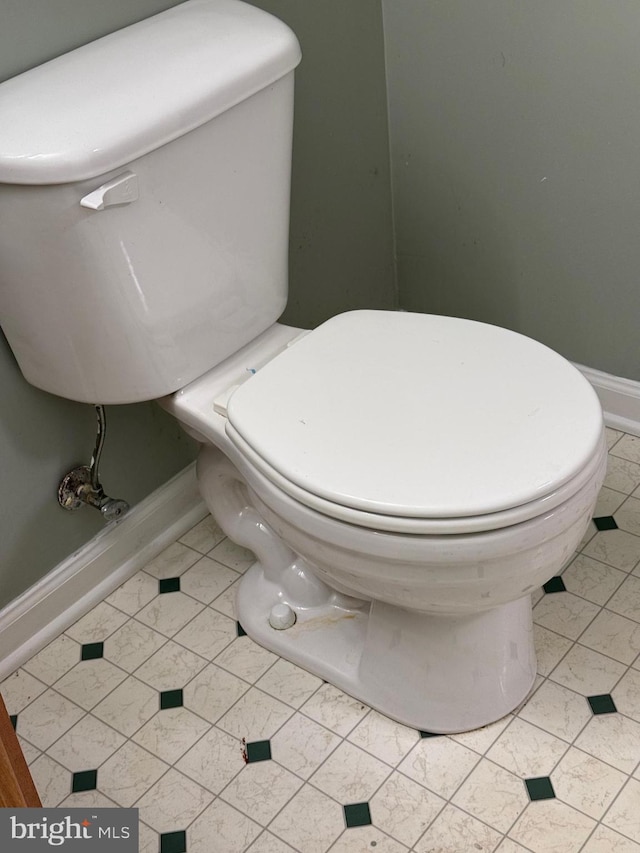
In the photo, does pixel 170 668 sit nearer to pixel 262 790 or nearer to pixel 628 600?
pixel 262 790

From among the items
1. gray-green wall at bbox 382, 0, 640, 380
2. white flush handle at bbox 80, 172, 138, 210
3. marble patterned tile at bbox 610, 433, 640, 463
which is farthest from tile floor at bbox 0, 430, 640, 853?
white flush handle at bbox 80, 172, 138, 210

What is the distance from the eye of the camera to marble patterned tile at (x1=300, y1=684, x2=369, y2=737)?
1354 mm

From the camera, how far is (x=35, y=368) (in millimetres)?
1303

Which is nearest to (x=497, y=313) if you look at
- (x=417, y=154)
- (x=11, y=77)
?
(x=417, y=154)

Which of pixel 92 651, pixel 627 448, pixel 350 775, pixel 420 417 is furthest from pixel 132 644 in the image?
pixel 627 448

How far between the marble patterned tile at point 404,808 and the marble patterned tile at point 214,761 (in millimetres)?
181

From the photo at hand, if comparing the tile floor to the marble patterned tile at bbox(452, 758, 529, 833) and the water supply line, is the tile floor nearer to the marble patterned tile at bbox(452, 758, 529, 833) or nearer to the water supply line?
the marble patterned tile at bbox(452, 758, 529, 833)

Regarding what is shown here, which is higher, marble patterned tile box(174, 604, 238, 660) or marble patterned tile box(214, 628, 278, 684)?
marble patterned tile box(214, 628, 278, 684)

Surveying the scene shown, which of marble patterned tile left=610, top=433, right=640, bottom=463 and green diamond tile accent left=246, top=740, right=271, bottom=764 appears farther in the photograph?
marble patterned tile left=610, top=433, right=640, bottom=463

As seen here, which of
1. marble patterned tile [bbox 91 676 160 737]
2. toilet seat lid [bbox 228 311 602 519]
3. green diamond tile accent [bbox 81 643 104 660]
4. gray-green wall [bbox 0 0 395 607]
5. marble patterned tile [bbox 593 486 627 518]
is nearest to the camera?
toilet seat lid [bbox 228 311 602 519]

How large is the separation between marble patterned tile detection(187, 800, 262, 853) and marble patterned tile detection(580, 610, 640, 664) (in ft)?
1.66

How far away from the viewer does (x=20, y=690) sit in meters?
1.46

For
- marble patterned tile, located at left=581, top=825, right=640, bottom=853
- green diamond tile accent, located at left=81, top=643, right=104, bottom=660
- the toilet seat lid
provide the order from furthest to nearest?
green diamond tile accent, located at left=81, top=643, right=104, bottom=660
marble patterned tile, located at left=581, top=825, right=640, bottom=853
the toilet seat lid

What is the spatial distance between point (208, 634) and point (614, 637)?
0.56 m
